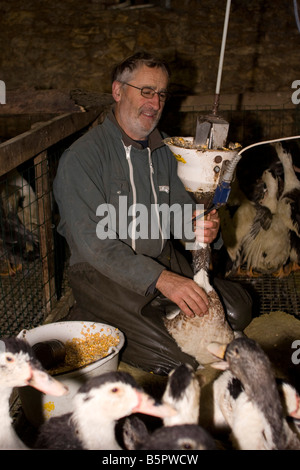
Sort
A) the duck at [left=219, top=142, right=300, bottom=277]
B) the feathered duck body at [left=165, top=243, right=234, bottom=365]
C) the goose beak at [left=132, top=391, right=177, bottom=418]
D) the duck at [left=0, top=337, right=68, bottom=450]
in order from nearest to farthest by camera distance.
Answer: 1. the goose beak at [left=132, top=391, right=177, bottom=418]
2. the duck at [left=0, top=337, right=68, bottom=450]
3. the feathered duck body at [left=165, top=243, right=234, bottom=365]
4. the duck at [left=219, top=142, right=300, bottom=277]

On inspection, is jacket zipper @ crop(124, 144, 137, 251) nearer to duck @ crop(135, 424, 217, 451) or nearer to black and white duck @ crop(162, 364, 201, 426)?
black and white duck @ crop(162, 364, 201, 426)

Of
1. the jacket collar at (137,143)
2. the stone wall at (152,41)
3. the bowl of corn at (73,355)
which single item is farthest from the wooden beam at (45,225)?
the stone wall at (152,41)

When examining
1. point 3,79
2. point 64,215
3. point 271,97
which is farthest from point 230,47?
point 64,215

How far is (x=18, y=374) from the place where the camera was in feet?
5.43

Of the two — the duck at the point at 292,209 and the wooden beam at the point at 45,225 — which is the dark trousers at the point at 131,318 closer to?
the wooden beam at the point at 45,225

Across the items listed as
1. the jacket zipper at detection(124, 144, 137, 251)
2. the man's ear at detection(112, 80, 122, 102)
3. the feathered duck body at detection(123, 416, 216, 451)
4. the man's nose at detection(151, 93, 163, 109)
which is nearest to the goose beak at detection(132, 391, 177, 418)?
the feathered duck body at detection(123, 416, 216, 451)

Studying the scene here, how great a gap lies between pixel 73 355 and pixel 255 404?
1.29m

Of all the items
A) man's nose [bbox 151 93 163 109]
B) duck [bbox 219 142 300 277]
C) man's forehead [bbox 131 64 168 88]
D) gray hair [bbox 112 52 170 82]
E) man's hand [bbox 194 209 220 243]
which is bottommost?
duck [bbox 219 142 300 277]

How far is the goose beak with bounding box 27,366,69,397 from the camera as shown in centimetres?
160

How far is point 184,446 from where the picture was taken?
1.31 metres

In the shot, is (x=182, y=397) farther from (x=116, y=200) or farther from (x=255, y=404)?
(x=116, y=200)

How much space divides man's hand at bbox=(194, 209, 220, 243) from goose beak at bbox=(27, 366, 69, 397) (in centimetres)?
135

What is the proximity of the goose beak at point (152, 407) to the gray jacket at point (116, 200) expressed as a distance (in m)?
0.98
